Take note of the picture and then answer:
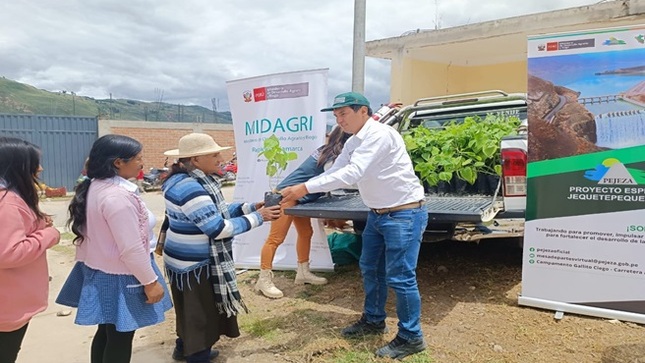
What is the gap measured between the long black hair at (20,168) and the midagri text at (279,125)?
313cm

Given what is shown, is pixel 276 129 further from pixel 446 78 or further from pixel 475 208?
pixel 446 78

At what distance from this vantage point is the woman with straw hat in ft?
9.81

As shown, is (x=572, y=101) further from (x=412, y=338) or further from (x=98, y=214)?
(x=98, y=214)

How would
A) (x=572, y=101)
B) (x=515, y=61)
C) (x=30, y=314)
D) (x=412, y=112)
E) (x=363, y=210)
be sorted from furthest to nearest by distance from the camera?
(x=515, y=61) → (x=412, y=112) → (x=363, y=210) → (x=572, y=101) → (x=30, y=314)

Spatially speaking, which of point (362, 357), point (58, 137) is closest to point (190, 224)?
point (362, 357)

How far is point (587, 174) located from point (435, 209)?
3.71ft

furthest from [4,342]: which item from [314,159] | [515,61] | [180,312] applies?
[515,61]

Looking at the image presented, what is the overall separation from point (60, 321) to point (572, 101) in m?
4.72

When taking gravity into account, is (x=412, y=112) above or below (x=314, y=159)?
above

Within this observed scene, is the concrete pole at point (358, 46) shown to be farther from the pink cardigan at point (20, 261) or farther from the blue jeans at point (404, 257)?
the pink cardigan at point (20, 261)

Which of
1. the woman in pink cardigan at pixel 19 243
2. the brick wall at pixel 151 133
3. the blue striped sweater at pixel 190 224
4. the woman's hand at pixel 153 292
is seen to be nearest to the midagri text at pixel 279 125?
the blue striped sweater at pixel 190 224

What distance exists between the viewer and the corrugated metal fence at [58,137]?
1645cm

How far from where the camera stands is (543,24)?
8.84m

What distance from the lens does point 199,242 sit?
311cm
